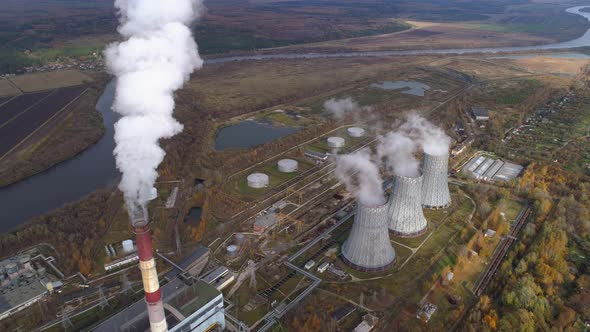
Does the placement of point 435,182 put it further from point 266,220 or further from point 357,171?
point 266,220

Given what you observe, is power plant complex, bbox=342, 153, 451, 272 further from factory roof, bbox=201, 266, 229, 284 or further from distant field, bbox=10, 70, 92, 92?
distant field, bbox=10, 70, 92, 92

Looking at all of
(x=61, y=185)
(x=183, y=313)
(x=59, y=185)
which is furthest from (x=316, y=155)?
(x=183, y=313)

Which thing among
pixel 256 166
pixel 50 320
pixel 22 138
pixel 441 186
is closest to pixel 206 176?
pixel 256 166

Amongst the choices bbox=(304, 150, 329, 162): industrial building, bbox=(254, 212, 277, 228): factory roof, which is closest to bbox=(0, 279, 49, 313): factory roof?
bbox=(254, 212, 277, 228): factory roof

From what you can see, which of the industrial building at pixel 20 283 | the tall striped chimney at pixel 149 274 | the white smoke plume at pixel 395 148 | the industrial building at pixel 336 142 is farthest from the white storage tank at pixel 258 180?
the tall striped chimney at pixel 149 274

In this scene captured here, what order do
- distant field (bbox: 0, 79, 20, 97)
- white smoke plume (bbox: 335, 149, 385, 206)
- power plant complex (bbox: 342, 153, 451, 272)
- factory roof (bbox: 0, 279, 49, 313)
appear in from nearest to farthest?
factory roof (bbox: 0, 279, 49, 313), power plant complex (bbox: 342, 153, 451, 272), white smoke plume (bbox: 335, 149, 385, 206), distant field (bbox: 0, 79, 20, 97)

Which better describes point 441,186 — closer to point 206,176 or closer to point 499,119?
point 206,176

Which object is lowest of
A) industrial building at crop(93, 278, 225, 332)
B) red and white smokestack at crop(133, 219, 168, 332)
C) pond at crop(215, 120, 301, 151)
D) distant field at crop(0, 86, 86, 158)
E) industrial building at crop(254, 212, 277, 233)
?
distant field at crop(0, 86, 86, 158)
